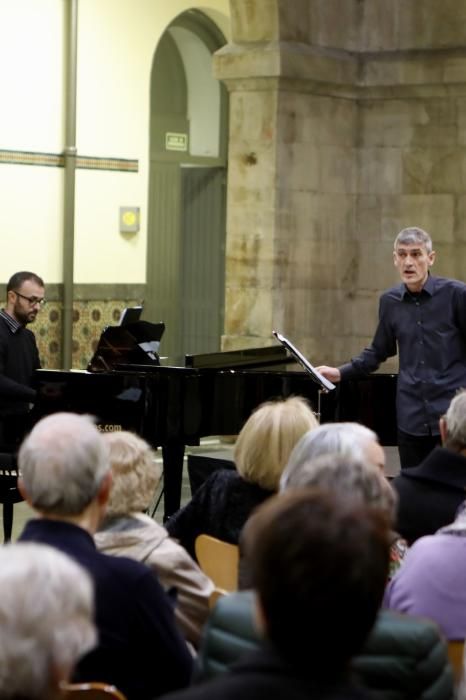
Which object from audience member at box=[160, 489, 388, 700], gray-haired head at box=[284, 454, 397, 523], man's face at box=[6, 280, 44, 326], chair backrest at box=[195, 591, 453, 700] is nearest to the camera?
audience member at box=[160, 489, 388, 700]

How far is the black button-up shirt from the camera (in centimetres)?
665

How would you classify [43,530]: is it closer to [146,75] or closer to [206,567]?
[206,567]

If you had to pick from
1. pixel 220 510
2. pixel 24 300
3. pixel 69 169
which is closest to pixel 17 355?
pixel 24 300

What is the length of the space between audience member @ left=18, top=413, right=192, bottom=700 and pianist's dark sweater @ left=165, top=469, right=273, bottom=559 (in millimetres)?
1068

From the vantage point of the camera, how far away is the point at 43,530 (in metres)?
2.93

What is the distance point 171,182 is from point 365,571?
11981mm

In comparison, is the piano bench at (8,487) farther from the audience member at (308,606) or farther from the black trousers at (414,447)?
the audience member at (308,606)

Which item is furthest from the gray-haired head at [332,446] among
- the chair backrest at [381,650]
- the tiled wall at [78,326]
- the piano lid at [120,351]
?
the tiled wall at [78,326]

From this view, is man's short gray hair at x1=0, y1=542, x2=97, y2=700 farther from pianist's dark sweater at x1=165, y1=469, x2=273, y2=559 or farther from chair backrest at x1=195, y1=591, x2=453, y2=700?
pianist's dark sweater at x1=165, y1=469, x2=273, y2=559

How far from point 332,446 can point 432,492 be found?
1.51 feet

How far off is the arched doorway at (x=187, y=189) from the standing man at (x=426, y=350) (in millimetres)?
6816

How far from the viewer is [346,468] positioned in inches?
111

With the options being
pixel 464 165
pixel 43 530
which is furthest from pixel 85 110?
pixel 43 530

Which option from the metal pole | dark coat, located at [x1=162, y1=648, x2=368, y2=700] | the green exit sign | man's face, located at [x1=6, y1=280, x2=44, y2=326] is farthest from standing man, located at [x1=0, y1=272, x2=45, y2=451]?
the green exit sign
